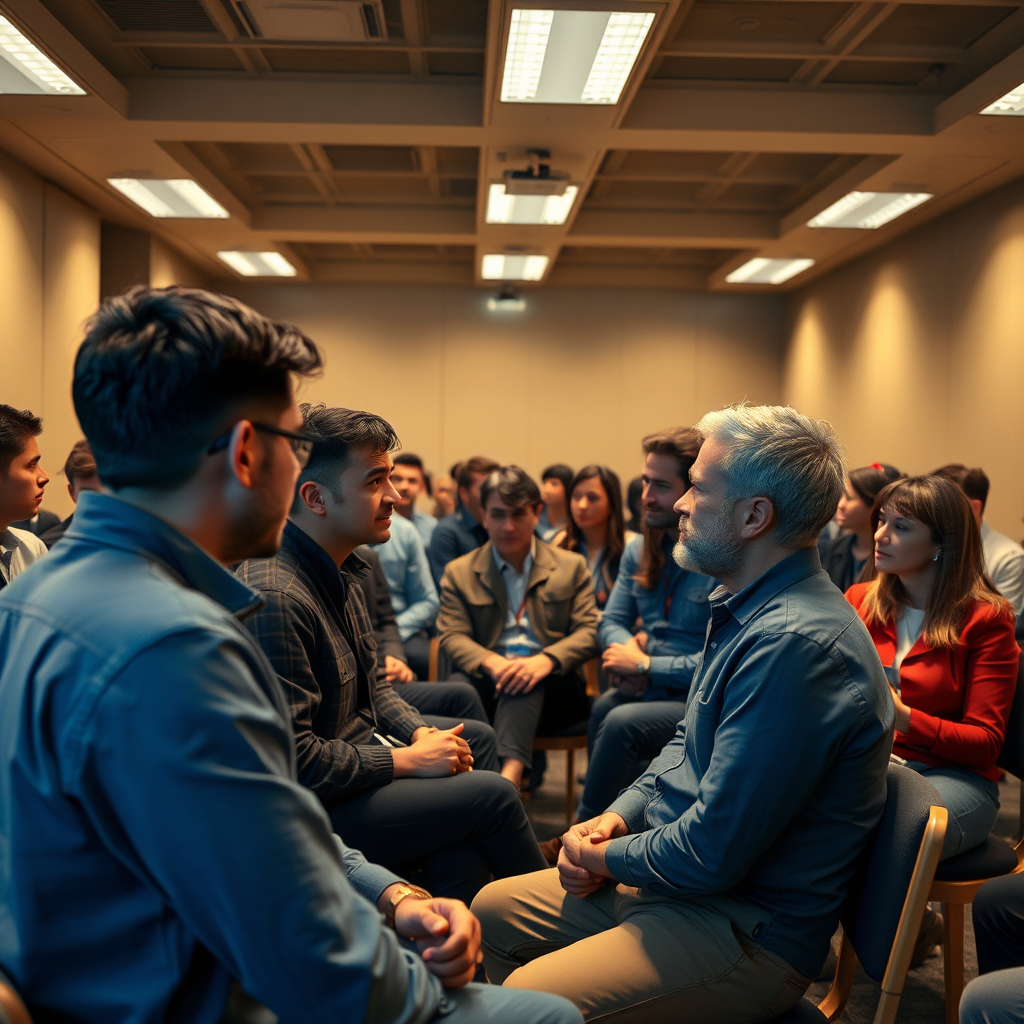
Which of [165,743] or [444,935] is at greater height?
[165,743]

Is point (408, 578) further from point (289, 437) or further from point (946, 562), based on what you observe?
point (289, 437)

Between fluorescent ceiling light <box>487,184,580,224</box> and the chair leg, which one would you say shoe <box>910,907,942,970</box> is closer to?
the chair leg

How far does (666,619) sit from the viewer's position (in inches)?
133

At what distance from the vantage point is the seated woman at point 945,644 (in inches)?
90.4

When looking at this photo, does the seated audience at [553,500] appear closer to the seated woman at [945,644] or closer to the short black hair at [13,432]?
the seated woman at [945,644]

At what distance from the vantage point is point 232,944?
83 cm

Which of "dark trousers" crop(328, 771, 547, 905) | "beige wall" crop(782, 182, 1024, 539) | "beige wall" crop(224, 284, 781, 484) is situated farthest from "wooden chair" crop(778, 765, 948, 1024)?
"beige wall" crop(224, 284, 781, 484)

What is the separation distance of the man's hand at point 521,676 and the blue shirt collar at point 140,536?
7.91 feet

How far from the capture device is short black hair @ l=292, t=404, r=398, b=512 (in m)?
2.11

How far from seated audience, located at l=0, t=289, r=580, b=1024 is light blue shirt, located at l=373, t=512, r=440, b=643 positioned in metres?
3.30

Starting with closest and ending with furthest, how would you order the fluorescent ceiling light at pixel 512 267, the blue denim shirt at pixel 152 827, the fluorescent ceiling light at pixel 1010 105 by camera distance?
1. the blue denim shirt at pixel 152 827
2. the fluorescent ceiling light at pixel 1010 105
3. the fluorescent ceiling light at pixel 512 267

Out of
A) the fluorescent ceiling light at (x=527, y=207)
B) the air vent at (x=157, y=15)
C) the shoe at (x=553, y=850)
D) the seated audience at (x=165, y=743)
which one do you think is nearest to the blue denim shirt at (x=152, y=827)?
the seated audience at (x=165, y=743)

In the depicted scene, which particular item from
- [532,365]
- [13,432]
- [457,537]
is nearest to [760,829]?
[13,432]

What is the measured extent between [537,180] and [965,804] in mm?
4544
